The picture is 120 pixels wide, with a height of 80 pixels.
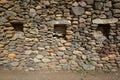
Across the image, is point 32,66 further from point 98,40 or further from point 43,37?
point 98,40

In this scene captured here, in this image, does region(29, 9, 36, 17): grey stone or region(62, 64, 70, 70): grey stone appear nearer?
region(29, 9, 36, 17): grey stone

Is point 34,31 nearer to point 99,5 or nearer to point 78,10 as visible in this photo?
point 78,10

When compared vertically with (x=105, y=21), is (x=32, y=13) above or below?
above

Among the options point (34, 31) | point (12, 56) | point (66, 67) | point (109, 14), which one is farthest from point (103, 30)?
point (12, 56)

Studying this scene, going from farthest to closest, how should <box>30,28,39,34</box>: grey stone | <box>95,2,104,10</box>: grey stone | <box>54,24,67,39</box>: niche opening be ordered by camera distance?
<box>54,24,67,39</box>: niche opening < <box>30,28,39,34</box>: grey stone < <box>95,2,104,10</box>: grey stone

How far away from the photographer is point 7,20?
559 cm

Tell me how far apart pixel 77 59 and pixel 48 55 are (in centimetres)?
71

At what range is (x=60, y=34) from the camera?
5746 millimetres

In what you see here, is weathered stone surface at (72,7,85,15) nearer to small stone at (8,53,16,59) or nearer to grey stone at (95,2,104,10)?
grey stone at (95,2,104,10)

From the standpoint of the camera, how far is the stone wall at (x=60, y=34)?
5.55 metres

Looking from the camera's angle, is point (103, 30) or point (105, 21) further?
point (103, 30)

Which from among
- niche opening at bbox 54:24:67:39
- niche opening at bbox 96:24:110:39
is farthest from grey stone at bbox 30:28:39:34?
niche opening at bbox 96:24:110:39

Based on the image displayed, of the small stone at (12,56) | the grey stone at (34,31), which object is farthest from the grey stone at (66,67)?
the small stone at (12,56)

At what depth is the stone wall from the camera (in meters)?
5.55
